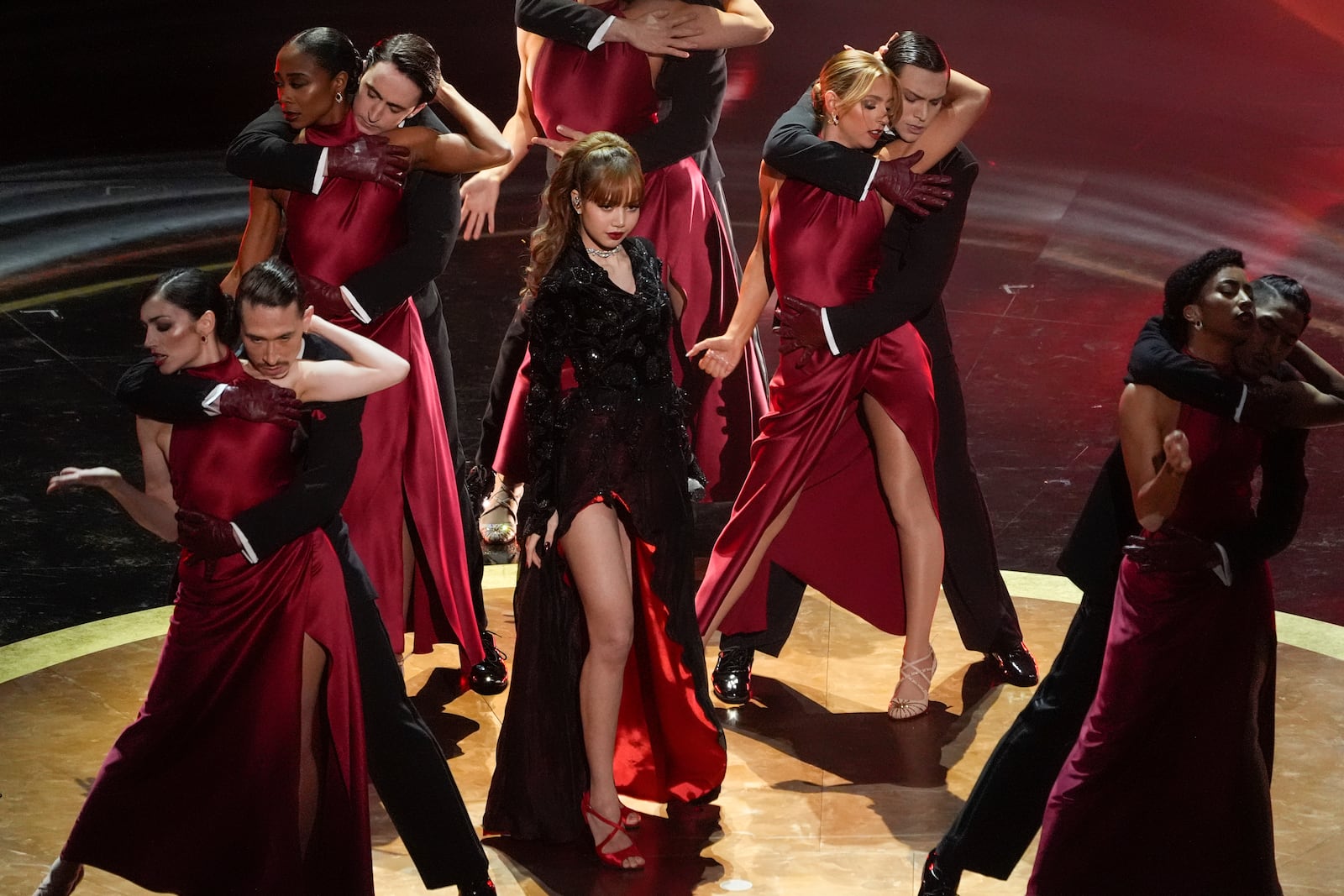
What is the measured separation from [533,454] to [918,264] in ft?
4.25

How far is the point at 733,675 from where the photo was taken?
5051 millimetres

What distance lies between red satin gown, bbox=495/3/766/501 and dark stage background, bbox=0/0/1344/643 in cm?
82

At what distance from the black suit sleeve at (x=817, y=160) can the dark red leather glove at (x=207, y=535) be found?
187cm

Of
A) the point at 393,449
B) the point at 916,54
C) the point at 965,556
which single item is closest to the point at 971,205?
the point at 965,556

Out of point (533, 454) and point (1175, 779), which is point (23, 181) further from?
point (1175, 779)

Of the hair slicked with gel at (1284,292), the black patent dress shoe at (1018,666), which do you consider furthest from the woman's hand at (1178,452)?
the black patent dress shoe at (1018,666)

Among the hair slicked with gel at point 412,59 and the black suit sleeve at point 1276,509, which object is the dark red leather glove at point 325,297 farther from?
the black suit sleeve at point 1276,509

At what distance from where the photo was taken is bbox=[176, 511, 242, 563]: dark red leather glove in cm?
Answer: 347

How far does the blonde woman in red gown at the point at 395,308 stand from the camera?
4.64 meters

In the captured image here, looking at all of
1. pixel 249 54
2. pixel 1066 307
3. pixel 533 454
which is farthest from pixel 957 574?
pixel 249 54

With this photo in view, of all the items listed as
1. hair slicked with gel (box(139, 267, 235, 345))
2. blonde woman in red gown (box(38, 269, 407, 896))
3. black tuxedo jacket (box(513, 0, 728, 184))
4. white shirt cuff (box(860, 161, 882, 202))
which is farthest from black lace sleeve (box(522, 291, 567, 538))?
black tuxedo jacket (box(513, 0, 728, 184))

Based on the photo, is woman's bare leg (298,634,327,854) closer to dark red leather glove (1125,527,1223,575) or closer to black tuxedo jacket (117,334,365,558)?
black tuxedo jacket (117,334,365,558)

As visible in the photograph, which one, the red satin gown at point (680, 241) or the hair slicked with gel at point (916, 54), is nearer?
the hair slicked with gel at point (916, 54)

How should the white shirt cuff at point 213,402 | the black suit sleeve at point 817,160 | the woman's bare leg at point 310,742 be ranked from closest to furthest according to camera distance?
Result: the white shirt cuff at point 213,402 < the woman's bare leg at point 310,742 < the black suit sleeve at point 817,160
